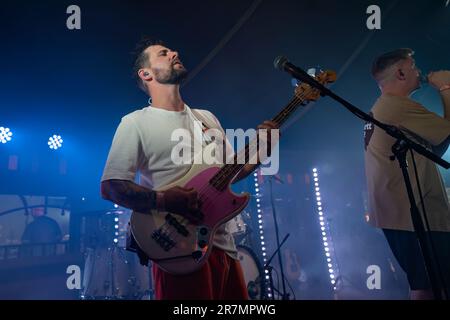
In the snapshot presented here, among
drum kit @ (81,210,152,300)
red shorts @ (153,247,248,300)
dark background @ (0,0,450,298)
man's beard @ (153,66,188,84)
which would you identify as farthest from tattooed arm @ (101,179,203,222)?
drum kit @ (81,210,152,300)

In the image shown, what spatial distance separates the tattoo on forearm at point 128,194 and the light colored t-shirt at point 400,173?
5.03 ft

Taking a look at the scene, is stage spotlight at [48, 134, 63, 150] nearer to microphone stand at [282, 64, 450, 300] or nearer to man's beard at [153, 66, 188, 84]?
man's beard at [153, 66, 188, 84]

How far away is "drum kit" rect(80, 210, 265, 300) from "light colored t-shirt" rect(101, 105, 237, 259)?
84.6 inches

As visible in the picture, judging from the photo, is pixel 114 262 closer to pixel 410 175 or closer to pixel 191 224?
pixel 191 224

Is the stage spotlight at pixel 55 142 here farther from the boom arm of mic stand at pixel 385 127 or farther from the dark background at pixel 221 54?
the boom arm of mic stand at pixel 385 127

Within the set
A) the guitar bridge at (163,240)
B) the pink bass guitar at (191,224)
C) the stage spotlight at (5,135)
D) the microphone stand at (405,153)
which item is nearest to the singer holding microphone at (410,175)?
the microphone stand at (405,153)

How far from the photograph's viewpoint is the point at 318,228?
5.67 m

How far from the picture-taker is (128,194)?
1.80 meters

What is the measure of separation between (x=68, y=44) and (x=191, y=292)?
2.99 meters

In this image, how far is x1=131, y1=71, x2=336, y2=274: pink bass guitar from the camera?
168 centimetres

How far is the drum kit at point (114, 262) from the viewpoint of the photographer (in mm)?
4176

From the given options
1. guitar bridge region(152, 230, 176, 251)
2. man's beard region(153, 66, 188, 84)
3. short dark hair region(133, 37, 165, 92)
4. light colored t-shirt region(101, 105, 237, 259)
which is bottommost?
guitar bridge region(152, 230, 176, 251)
